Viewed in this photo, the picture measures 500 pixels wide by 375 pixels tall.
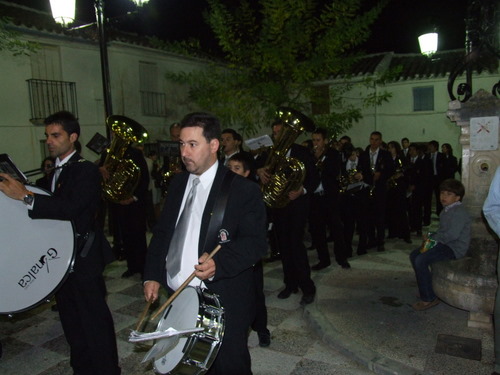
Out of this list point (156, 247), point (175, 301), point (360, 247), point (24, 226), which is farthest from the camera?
point (360, 247)

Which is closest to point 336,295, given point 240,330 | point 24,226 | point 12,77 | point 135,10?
point 240,330

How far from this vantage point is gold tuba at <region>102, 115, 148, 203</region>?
19.2ft

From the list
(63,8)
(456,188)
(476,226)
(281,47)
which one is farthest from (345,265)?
(63,8)

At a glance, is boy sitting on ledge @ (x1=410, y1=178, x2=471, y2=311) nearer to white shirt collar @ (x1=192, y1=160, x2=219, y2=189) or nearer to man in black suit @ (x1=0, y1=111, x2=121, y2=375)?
white shirt collar @ (x1=192, y1=160, x2=219, y2=189)

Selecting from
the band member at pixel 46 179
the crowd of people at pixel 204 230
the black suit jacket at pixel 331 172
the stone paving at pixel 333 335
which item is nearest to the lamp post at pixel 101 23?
the band member at pixel 46 179

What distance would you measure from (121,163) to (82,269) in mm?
2881

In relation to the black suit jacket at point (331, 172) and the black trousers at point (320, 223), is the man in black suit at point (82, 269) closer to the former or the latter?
the black trousers at point (320, 223)

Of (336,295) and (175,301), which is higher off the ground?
(175,301)

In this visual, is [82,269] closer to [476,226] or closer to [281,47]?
[476,226]

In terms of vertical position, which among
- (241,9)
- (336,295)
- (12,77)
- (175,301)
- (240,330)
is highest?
(241,9)

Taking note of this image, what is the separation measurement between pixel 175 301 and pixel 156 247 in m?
0.43

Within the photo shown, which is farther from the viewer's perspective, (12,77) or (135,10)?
(12,77)

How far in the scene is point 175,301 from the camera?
2354 millimetres

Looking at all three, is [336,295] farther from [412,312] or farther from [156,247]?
[156,247]
